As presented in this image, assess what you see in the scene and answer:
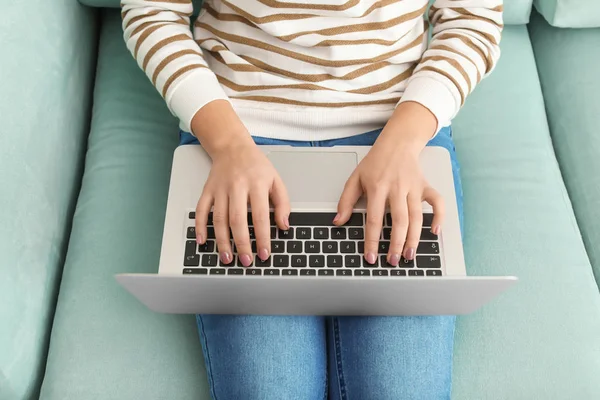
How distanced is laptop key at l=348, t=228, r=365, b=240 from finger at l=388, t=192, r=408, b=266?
0.14 feet

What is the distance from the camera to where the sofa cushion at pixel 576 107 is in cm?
98

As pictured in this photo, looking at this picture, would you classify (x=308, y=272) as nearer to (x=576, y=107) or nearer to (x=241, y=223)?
(x=241, y=223)

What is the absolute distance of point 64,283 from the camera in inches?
34.5

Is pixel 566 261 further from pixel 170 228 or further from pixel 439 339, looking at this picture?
pixel 170 228

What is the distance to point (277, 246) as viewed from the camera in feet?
2.35

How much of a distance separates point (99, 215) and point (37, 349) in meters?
0.23

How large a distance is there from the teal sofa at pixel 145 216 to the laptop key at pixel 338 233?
0.27m

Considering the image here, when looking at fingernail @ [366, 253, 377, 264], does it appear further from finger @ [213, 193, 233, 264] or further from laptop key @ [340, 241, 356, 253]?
finger @ [213, 193, 233, 264]

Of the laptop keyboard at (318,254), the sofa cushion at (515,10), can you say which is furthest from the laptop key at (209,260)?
the sofa cushion at (515,10)

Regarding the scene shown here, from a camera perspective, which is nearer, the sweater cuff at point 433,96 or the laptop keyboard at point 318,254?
the laptop keyboard at point 318,254

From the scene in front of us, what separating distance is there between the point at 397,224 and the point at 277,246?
6.1 inches

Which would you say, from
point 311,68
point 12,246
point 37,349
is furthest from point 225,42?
point 37,349

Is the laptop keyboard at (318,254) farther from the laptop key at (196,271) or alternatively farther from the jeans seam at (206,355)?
the jeans seam at (206,355)

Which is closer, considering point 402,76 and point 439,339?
point 439,339
